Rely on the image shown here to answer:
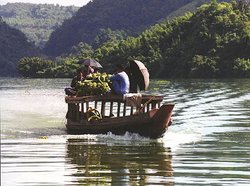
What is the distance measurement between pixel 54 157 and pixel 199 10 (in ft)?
409

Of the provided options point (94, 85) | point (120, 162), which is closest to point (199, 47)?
point (94, 85)

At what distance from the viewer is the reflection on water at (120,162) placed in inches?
565

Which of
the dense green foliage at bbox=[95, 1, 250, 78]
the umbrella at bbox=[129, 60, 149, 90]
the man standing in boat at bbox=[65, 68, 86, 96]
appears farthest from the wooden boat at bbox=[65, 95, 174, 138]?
the dense green foliage at bbox=[95, 1, 250, 78]

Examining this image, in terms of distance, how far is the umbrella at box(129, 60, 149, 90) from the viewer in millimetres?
24031

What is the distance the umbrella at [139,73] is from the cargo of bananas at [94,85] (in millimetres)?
1046

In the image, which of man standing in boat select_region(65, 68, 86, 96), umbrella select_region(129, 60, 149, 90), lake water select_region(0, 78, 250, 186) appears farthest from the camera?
man standing in boat select_region(65, 68, 86, 96)

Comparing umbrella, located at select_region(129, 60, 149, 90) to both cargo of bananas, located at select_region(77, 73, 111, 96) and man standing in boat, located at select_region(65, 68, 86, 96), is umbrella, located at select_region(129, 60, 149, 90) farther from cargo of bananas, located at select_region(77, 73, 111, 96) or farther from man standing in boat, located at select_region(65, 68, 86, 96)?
man standing in boat, located at select_region(65, 68, 86, 96)

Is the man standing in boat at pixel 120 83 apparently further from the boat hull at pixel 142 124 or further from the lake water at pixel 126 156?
the lake water at pixel 126 156

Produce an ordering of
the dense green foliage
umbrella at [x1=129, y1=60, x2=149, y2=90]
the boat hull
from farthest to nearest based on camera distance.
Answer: the dense green foliage
umbrella at [x1=129, y1=60, x2=149, y2=90]
the boat hull

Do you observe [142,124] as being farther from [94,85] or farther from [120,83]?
[94,85]

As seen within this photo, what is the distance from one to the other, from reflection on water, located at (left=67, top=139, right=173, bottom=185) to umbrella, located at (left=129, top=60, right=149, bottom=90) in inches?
127

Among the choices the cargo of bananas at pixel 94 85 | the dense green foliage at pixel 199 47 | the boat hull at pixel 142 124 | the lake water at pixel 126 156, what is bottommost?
the lake water at pixel 126 156

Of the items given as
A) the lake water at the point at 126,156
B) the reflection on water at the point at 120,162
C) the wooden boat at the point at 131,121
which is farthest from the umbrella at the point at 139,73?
the reflection on water at the point at 120,162

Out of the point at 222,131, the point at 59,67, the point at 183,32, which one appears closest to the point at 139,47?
the point at 183,32
